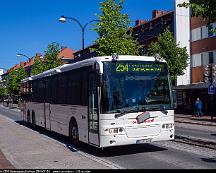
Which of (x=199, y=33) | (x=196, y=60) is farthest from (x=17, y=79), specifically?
(x=199, y=33)

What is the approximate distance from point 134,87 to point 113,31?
71.7 ft

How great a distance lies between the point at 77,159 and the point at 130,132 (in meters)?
1.79

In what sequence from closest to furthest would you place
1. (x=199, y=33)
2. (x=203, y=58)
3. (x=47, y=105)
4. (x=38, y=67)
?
(x=47, y=105) < (x=203, y=58) < (x=199, y=33) < (x=38, y=67)

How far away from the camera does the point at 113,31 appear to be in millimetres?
33750

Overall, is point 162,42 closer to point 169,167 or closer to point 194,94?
point 194,94

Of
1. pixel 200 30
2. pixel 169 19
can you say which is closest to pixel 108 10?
pixel 200 30

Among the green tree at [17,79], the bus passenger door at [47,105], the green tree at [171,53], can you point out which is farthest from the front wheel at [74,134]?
the green tree at [17,79]

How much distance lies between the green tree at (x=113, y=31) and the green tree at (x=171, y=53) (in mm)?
6849

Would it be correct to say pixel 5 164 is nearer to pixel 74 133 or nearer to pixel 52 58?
pixel 74 133

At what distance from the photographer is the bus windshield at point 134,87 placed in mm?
12087

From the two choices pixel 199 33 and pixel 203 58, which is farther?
pixel 199 33

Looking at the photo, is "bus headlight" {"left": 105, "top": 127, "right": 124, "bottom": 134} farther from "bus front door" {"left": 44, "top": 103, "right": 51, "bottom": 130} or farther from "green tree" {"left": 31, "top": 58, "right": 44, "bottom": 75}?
"green tree" {"left": 31, "top": 58, "right": 44, "bottom": 75}

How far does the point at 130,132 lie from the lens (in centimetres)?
1230

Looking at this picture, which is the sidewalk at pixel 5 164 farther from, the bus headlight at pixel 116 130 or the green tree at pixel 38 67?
the green tree at pixel 38 67
